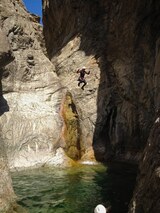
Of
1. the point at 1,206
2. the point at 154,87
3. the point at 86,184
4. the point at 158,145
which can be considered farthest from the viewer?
the point at 154,87

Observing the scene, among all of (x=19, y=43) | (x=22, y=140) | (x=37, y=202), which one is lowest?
(x=37, y=202)

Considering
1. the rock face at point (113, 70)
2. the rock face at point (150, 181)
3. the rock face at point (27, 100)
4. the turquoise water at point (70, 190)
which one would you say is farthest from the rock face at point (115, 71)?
the rock face at point (150, 181)

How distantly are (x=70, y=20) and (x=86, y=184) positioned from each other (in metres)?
20.7

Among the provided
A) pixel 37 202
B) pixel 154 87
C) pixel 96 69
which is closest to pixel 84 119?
pixel 96 69

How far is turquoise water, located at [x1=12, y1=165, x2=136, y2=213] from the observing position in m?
14.8

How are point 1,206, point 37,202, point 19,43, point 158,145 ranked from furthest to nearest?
point 19,43, point 37,202, point 1,206, point 158,145

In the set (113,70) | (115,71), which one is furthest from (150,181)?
(113,70)

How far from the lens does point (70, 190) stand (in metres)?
17.6

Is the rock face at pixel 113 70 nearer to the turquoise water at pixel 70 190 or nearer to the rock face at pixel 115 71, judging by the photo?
the rock face at pixel 115 71

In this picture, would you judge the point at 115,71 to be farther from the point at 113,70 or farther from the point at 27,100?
the point at 27,100

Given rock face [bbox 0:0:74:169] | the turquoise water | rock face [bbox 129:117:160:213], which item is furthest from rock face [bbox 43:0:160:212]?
rock face [bbox 129:117:160:213]

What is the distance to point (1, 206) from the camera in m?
12.5

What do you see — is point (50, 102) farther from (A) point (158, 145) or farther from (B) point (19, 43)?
(A) point (158, 145)

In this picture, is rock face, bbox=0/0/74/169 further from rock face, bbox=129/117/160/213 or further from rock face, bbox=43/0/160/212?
rock face, bbox=129/117/160/213
